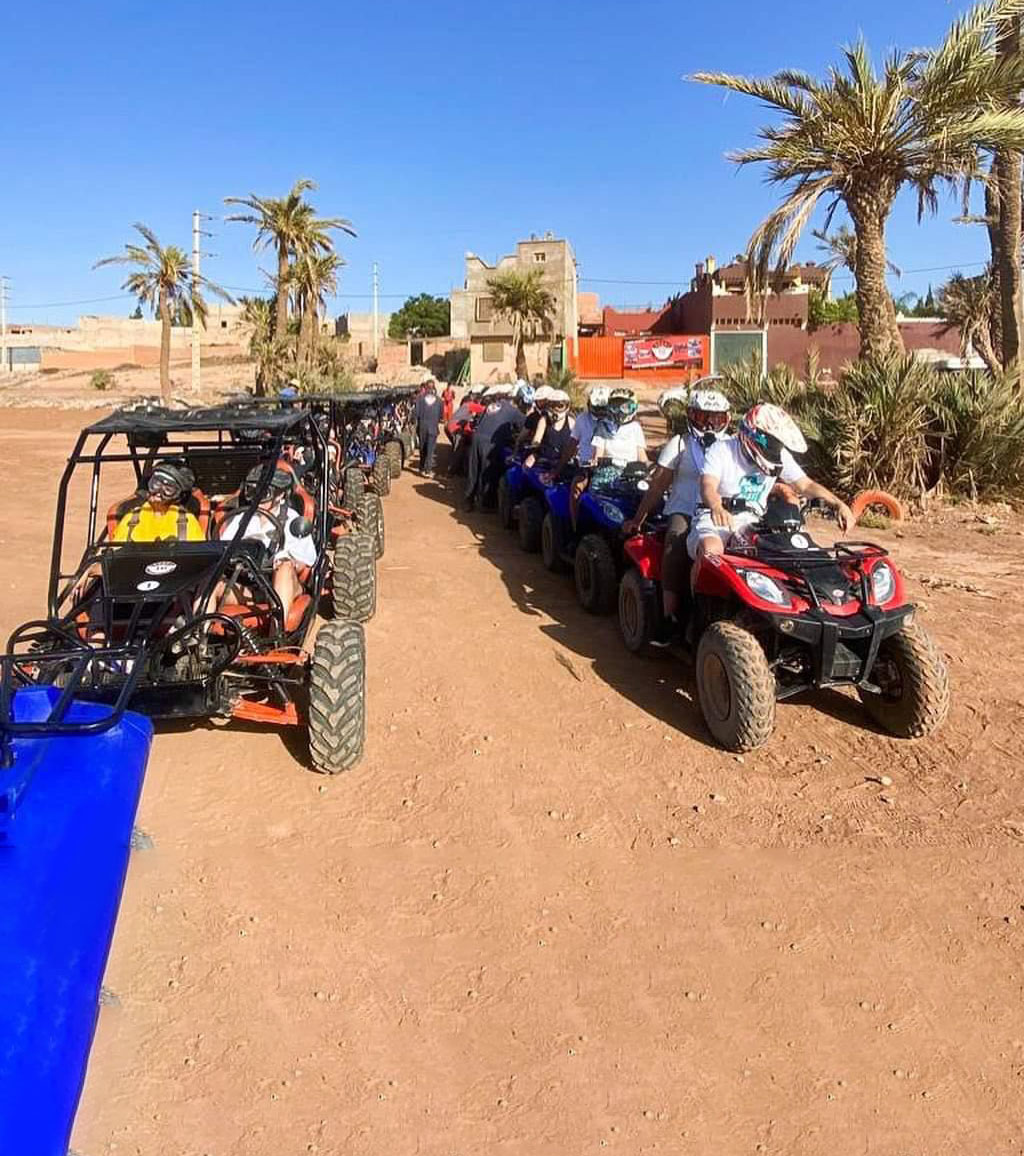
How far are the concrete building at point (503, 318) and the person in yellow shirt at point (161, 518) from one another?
1559 inches

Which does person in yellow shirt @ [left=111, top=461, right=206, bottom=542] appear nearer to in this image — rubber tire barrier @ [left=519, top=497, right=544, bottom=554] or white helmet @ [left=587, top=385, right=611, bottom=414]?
white helmet @ [left=587, top=385, right=611, bottom=414]

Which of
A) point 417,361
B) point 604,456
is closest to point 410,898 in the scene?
point 604,456

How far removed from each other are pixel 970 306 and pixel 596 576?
23.8 meters

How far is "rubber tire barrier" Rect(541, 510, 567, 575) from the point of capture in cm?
752

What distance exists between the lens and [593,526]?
22.0 feet

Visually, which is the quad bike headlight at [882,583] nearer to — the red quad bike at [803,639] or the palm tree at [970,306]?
the red quad bike at [803,639]

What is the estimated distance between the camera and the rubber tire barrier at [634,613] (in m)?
5.27

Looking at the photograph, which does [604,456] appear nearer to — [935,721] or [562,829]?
[935,721]

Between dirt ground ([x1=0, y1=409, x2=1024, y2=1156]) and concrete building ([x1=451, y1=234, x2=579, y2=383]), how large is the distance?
40.5 meters

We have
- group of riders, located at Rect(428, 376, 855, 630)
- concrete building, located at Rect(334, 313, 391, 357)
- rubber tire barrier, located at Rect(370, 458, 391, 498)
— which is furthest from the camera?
concrete building, located at Rect(334, 313, 391, 357)

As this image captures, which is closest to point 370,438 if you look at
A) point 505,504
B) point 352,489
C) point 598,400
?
point 505,504

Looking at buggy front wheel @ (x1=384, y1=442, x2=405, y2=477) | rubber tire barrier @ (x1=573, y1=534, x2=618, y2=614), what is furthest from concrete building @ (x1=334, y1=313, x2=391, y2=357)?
rubber tire barrier @ (x1=573, y1=534, x2=618, y2=614)

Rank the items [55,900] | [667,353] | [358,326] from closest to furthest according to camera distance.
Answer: [55,900]
[667,353]
[358,326]

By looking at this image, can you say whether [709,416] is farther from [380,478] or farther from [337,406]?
[380,478]
